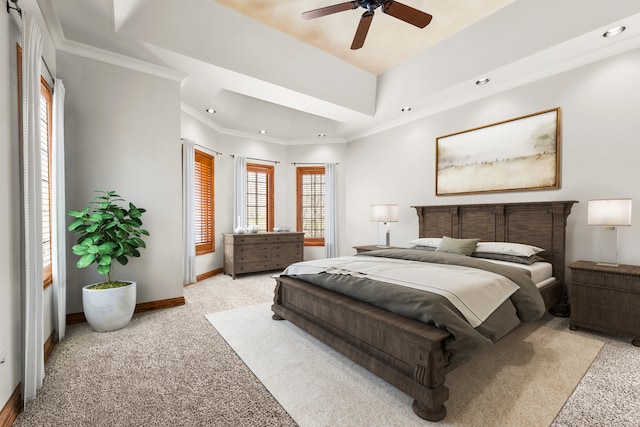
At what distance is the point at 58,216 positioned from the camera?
2.63 m

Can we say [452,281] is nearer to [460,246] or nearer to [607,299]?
Answer: [460,246]

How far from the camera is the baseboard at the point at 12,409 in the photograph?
5.12 feet

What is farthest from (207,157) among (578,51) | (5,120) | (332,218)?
(578,51)

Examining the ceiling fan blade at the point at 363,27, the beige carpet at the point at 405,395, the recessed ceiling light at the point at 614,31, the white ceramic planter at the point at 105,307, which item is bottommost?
the beige carpet at the point at 405,395

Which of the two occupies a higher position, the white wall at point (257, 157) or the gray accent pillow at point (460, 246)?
the white wall at point (257, 157)

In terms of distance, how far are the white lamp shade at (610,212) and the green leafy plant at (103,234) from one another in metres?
4.62

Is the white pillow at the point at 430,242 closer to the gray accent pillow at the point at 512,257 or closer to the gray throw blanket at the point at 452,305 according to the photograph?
the gray accent pillow at the point at 512,257

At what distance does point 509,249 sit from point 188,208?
15.1 ft

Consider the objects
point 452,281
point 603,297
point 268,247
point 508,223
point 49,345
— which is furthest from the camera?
point 268,247

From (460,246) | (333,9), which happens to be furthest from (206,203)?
(460,246)

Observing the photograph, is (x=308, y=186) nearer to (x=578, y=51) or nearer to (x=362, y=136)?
(x=362, y=136)

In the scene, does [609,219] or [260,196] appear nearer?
[609,219]

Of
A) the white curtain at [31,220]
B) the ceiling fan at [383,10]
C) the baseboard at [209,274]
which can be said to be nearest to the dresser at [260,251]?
the baseboard at [209,274]

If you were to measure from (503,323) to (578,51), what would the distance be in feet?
10.4
